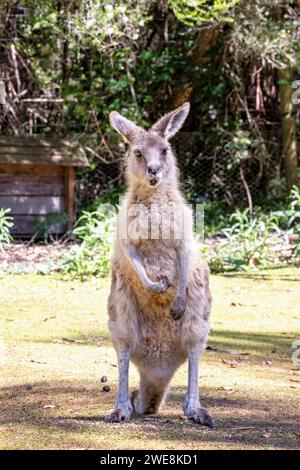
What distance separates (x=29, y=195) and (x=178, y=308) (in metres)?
8.34

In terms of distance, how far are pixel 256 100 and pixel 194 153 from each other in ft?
4.83

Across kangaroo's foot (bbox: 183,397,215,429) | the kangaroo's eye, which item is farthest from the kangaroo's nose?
kangaroo's foot (bbox: 183,397,215,429)

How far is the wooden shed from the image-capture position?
12.7 metres

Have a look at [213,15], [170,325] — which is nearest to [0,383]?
[170,325]

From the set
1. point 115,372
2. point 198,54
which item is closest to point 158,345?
point 115,372

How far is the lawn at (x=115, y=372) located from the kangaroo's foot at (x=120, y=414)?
6cm

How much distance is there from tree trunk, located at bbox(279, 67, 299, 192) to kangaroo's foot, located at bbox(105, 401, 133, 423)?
9826 millimetres

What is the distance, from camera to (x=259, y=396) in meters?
5.37

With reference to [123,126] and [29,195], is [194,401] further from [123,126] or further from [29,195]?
[29,195]

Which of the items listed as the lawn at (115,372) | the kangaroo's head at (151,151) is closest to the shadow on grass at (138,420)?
the lawn at (115,372)

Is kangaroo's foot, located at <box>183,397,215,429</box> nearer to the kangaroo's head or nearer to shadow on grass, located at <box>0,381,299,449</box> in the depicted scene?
shadow on grass, located at <box>0,381,299,449</box>

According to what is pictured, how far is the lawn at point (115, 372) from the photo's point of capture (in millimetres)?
4250

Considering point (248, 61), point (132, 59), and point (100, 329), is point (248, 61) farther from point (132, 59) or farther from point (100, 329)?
point (100, 329)

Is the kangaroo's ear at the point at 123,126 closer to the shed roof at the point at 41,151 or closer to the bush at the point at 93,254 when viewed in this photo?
the bush at the point at 93,254
